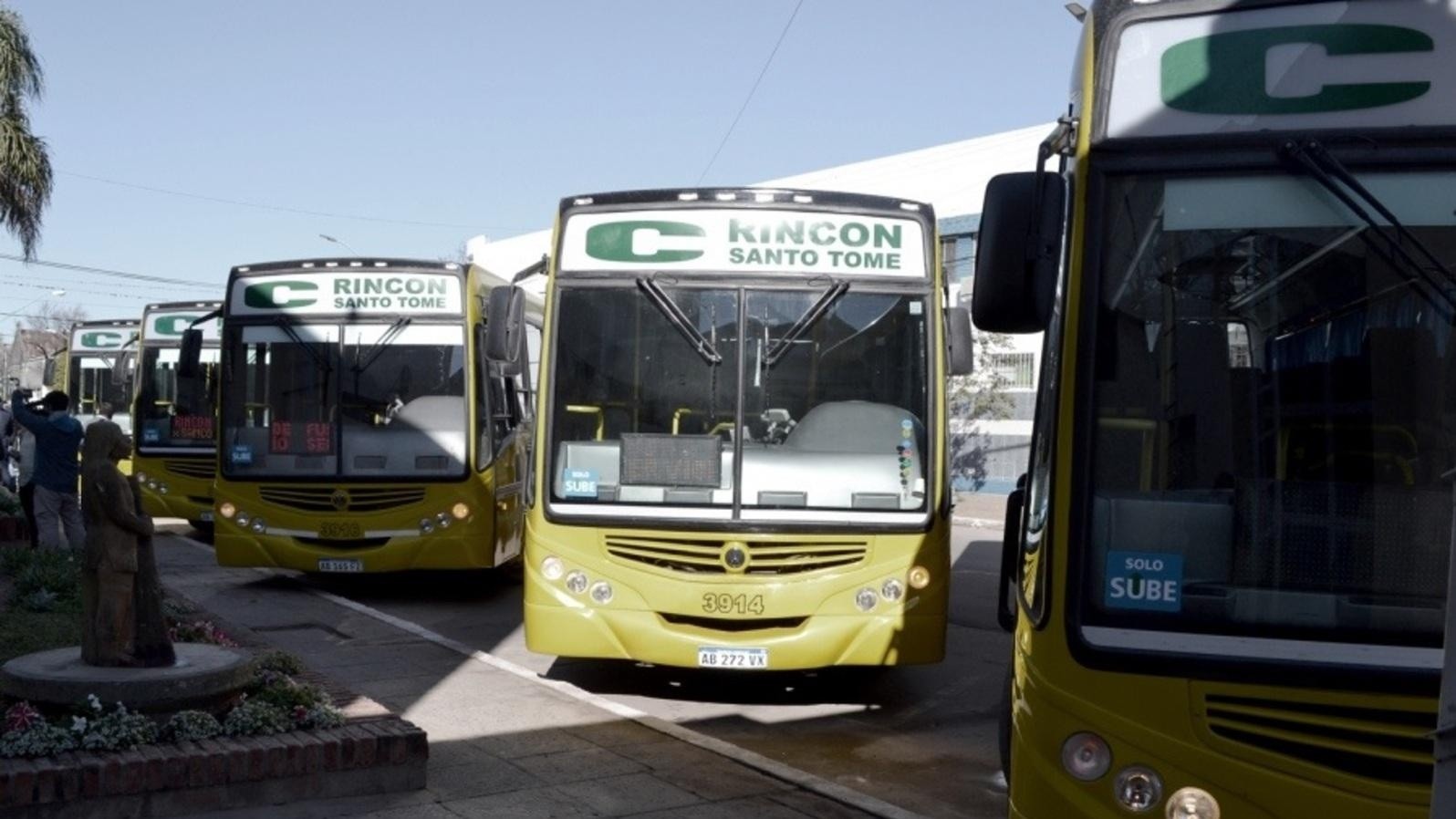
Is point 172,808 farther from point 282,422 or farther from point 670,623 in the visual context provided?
point 282,422

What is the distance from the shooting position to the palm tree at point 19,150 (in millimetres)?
21500

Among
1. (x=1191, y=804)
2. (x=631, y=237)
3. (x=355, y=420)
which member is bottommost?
(x=1191, y=804)

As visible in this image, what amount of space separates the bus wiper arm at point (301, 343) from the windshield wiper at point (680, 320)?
5.88 meters

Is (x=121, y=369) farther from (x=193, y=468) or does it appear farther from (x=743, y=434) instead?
(x=743, y=434)

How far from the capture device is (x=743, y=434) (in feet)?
29.9

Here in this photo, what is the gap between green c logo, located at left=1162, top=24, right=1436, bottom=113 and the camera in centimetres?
440

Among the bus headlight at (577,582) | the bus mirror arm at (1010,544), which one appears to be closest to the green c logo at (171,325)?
the bus headlight at (577,582)

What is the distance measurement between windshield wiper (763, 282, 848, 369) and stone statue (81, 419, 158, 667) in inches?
142

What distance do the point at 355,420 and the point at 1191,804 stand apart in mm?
11009

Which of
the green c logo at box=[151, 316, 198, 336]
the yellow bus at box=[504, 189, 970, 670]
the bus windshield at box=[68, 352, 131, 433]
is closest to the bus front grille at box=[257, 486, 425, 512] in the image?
the yellow bus at box=[504, 189, 970, 670]

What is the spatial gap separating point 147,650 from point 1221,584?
200 inches

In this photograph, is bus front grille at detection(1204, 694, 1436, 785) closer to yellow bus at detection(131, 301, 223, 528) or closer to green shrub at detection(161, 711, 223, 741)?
green shrub at detection(161, 711, 223, 741)

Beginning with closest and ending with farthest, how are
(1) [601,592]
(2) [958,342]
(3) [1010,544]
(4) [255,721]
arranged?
(3) [1010,544], (4) [255,721], (1) [601,592], (2) [958,342]

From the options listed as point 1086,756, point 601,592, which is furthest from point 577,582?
point 1086,756
